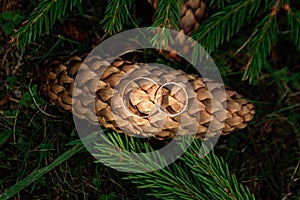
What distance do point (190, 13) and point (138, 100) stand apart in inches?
16.0

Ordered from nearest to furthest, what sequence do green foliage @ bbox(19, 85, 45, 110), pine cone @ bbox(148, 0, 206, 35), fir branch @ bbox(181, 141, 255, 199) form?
fir branch @ bbox(181, 141, 255, 199)
pine cone @ bbox(148, 0, 206, 35)
green foliage @ bbox(19, 85, 45, 110)

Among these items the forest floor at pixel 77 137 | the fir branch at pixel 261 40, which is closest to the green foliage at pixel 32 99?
the forest floor at pixel 77 137

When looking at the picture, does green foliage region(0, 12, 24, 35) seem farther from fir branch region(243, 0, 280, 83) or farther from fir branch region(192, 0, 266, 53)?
fir branch region(243, 0, 280, 83)

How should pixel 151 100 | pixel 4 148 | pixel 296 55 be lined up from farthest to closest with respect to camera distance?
pixel 296 55 → pixel 4 148 → pixel 151 100

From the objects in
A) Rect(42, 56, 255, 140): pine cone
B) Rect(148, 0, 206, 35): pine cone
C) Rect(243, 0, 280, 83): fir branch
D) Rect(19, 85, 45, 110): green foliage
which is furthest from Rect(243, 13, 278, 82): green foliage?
Rect(19, 85, 45, 110): green foliage

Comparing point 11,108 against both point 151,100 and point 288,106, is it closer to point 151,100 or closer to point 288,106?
point 151,100

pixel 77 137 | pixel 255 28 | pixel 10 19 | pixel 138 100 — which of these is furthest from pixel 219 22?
pixel 10 19

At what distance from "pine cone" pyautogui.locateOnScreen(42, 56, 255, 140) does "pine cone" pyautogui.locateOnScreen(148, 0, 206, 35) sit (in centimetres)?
19

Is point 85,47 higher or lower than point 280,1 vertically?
lower

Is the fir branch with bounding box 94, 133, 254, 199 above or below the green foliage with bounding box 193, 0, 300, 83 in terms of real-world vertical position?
below

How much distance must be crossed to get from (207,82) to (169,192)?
0.42m

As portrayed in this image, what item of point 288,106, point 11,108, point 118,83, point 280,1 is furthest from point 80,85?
point 288,106

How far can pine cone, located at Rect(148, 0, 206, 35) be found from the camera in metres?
1.64

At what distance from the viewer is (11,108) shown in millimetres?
1809
